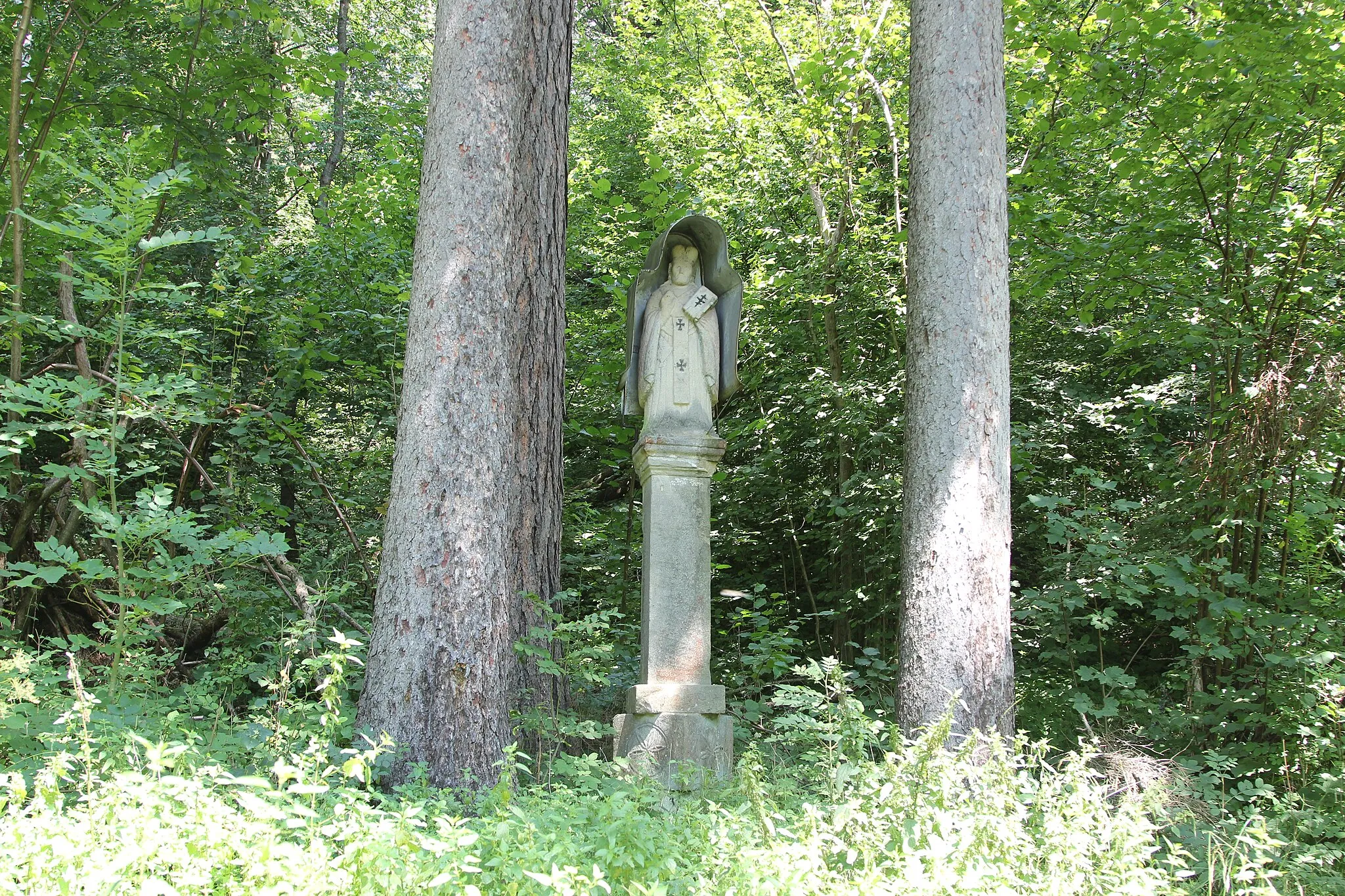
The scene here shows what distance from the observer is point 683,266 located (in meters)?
5.60

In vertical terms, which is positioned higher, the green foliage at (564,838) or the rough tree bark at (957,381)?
the rough tree bark at (957,381)

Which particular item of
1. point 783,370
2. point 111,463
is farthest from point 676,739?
point 783,370

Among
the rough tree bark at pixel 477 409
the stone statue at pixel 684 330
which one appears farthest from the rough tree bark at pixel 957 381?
the rough tree bark at pixel 477 409

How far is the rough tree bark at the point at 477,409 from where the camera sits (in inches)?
157

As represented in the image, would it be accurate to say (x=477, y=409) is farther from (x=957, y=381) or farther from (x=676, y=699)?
(x=957, y=381)

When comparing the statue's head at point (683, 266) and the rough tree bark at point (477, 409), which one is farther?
the statue's head at point (683, 266)

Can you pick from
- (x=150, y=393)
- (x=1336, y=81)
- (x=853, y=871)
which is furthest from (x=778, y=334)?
(x=853, y=871)

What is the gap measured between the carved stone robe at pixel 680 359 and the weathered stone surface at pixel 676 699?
1355 millimetres

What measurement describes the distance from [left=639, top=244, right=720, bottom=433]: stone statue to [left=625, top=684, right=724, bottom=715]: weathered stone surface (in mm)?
1354

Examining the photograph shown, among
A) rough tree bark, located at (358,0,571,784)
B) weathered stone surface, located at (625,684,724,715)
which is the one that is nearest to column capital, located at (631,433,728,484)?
rough tree bark, located at (358,0,571,784)

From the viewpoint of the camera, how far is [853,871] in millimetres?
2596

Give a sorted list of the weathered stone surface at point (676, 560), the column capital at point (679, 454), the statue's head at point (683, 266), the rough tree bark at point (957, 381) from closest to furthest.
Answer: the rough tree bark at point (957, 381), the weathered stone surface at point (676, 560), the column capital at point (679, 454), the statue's head at point (683, 266)

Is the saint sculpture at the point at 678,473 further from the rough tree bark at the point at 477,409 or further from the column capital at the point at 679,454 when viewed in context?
the rough tree bark at the point at 477,409

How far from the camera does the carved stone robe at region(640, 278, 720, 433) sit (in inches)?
212
